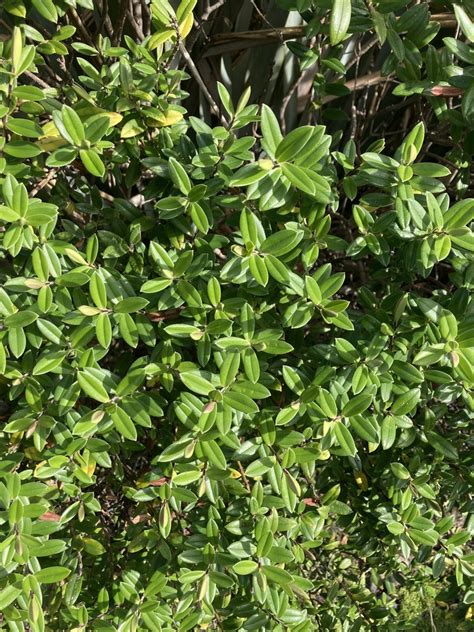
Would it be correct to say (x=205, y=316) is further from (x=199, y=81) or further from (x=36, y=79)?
(x=36, y=79)

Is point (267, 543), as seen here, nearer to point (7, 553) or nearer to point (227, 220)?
point (7, 553)

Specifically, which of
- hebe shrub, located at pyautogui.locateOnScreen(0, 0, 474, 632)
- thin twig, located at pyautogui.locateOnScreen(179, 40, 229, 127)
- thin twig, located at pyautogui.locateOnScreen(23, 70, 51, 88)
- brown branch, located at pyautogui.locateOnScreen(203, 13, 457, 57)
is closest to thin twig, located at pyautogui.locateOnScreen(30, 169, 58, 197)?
hebe shrub, located at pyautogui.locateOnScreen(0, 0, 474, 632)

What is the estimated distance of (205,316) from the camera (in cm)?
119

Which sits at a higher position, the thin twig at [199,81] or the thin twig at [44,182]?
the thin twig at [199,81]

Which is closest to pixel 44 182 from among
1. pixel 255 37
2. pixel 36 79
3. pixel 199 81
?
pixel 36 79

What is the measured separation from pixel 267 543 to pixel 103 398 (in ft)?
1.37

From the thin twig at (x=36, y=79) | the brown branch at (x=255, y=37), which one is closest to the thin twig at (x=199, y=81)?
the brown branch at (x=255, y=37)

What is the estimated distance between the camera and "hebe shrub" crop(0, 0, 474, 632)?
3.65 feet

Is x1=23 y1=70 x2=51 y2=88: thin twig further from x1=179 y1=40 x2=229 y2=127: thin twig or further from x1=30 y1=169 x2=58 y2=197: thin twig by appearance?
x1=179 y1=40 x2=229 y2=127: thin twig

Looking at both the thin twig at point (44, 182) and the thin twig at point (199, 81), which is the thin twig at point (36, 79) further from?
the thin twig at point (199, 81)

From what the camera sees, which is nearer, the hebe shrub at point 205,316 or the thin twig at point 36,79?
the hebe shrub at point 205,316

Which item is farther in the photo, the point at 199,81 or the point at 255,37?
the point at 255,37

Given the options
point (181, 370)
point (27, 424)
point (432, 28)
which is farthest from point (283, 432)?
point (432, 28)

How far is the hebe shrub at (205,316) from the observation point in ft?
3.65
